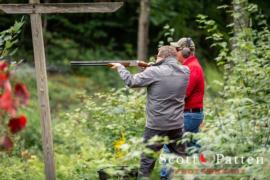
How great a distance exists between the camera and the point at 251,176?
5.39 meters

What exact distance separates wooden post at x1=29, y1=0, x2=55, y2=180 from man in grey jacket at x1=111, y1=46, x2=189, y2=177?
39.4 inches

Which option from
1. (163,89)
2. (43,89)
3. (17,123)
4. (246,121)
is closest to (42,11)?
(43,89)

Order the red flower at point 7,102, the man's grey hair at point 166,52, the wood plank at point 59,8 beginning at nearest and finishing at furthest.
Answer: the red flower at point 7,102 → the man's grey hair at point 166,52 → the wood plank at point 59,8

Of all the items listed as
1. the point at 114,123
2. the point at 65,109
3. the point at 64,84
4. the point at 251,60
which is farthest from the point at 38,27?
the point at 64,84

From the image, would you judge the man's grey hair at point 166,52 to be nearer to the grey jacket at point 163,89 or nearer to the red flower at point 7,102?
the grey jacket at point 163,89

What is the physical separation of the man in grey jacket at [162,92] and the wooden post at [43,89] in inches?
39.4

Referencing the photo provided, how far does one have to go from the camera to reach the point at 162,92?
6.89m

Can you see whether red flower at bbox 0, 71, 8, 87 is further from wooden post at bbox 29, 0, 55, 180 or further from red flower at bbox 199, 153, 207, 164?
wooden post at bbox 29, 0, 55, 180

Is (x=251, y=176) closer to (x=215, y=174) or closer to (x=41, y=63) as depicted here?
(x=215, y=174)

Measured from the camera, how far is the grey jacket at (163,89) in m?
6.84

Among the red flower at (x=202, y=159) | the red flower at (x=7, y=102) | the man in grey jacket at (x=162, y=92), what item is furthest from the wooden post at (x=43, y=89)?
the red flower at (x=7, y=102)

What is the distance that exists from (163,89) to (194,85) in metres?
1.33

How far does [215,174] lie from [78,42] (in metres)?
18.8

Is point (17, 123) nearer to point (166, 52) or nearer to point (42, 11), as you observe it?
point (166, 52)
